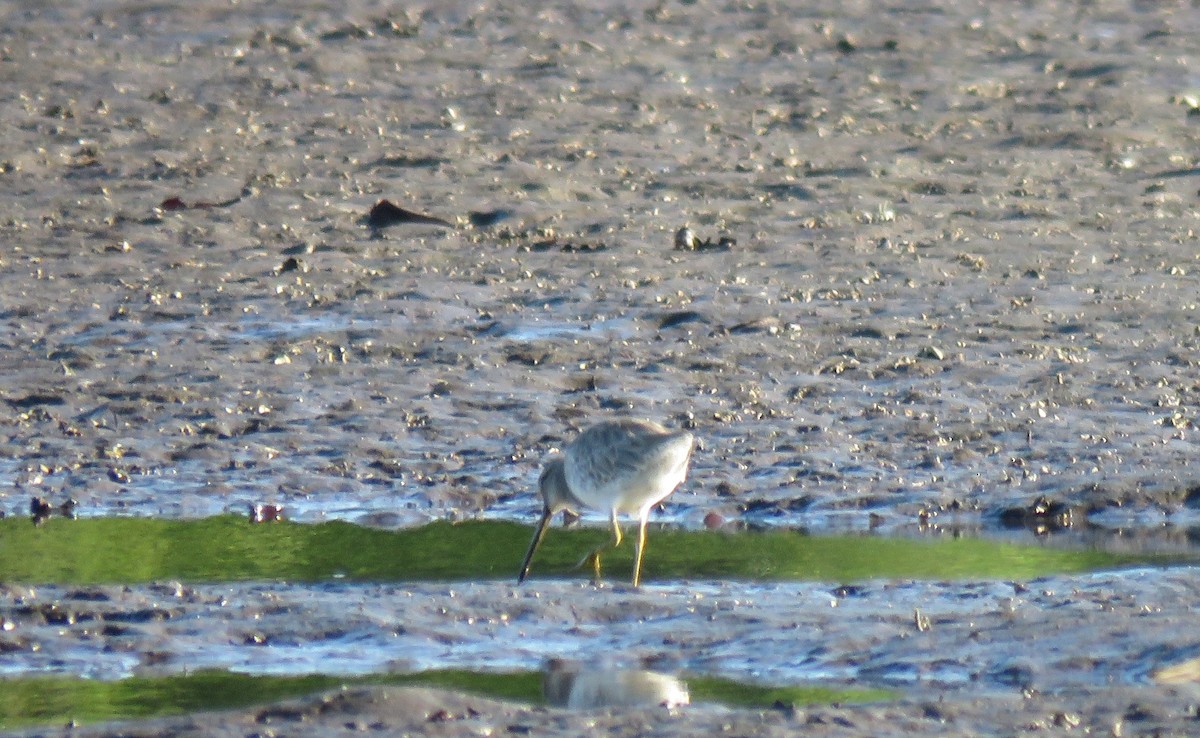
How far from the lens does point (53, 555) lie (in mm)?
7184

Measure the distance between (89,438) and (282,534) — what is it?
137cm

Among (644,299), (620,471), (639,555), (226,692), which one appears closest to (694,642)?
(639,555)

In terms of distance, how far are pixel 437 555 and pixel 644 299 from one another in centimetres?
321

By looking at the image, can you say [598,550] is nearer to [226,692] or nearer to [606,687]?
[606,687]

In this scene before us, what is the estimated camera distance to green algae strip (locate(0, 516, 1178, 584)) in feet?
23.0

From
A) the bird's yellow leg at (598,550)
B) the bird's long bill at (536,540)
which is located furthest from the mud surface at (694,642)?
the bird's yellow leg at (598,550)

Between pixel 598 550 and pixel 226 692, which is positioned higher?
pixel 598 550

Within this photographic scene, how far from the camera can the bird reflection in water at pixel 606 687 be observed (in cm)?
559

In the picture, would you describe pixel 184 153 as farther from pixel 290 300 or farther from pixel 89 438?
pixel 89 438

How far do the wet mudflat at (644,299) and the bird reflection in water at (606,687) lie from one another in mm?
140

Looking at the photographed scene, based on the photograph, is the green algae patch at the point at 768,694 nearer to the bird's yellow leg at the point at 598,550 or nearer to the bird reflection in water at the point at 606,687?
the bird reflection in water at the point at 606,687

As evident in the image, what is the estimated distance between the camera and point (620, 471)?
23.3 ft

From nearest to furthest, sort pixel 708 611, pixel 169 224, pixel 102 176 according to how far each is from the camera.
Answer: pixel 708 611
pixel 169 224
pixel 102 176

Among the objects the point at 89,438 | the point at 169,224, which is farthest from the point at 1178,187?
the point at 89,438
